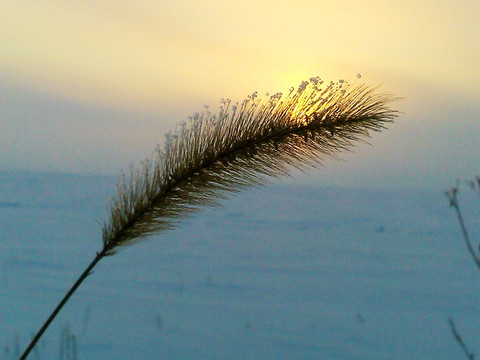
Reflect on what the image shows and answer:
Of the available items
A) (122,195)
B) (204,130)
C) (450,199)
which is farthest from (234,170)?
(450,199)

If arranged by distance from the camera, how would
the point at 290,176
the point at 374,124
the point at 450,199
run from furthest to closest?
the point at 450,199 < the point at 290,176 < the point at 374,124

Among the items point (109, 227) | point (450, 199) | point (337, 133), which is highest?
point (337, 133)

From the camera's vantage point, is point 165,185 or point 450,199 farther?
point 450,199

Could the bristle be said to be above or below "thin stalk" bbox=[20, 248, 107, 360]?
above

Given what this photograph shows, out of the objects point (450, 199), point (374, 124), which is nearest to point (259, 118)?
point (374, 124)

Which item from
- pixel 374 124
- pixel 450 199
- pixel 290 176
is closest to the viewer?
pixel 374 124

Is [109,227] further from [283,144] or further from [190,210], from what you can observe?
[283,144]

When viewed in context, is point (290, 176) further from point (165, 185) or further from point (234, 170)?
point (165, 185)

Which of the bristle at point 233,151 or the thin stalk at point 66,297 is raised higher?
the bristle at point 233,151

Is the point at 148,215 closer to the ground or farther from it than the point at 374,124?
closer to the ground
